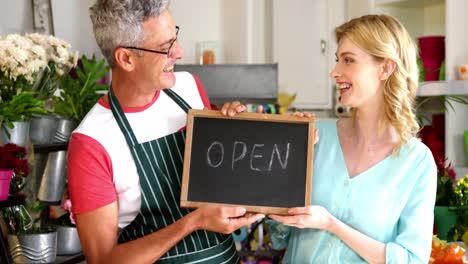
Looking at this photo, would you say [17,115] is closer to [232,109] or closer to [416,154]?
[232,109]

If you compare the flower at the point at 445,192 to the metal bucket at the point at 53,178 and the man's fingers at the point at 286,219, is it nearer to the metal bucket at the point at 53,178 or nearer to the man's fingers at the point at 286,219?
the man's fingers at the point at 286,219

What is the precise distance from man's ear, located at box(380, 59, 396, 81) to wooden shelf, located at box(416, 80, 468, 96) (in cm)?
210

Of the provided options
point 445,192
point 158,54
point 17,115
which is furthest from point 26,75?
point 445,192

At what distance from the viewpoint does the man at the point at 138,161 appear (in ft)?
5.57

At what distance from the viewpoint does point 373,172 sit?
1774 mm

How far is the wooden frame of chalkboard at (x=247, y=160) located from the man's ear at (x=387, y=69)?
9.6 inches

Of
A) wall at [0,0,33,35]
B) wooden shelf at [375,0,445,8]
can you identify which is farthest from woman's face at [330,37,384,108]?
wooden shelf at [375,0,445,8]

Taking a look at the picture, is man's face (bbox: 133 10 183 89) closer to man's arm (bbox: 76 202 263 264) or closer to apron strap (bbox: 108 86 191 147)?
apron strap (bbox: 108 86 191 147)

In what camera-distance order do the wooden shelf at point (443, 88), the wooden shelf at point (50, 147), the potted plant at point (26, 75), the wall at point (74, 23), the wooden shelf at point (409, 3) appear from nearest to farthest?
the potted plant at point (26, 75) < the wooden shelf at point (50, 147) < the wooden shelf at point (443, 88) < the wall at point (74, 23) < the wooden shelf at point (409, 3)

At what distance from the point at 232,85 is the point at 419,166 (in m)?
2.21

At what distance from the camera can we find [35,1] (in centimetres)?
395

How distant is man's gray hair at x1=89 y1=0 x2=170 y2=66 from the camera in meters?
1.69

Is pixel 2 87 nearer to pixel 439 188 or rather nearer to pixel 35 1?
pixel 35 1

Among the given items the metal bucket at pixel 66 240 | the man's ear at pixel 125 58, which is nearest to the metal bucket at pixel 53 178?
the metal bucket at pixel 66 240
